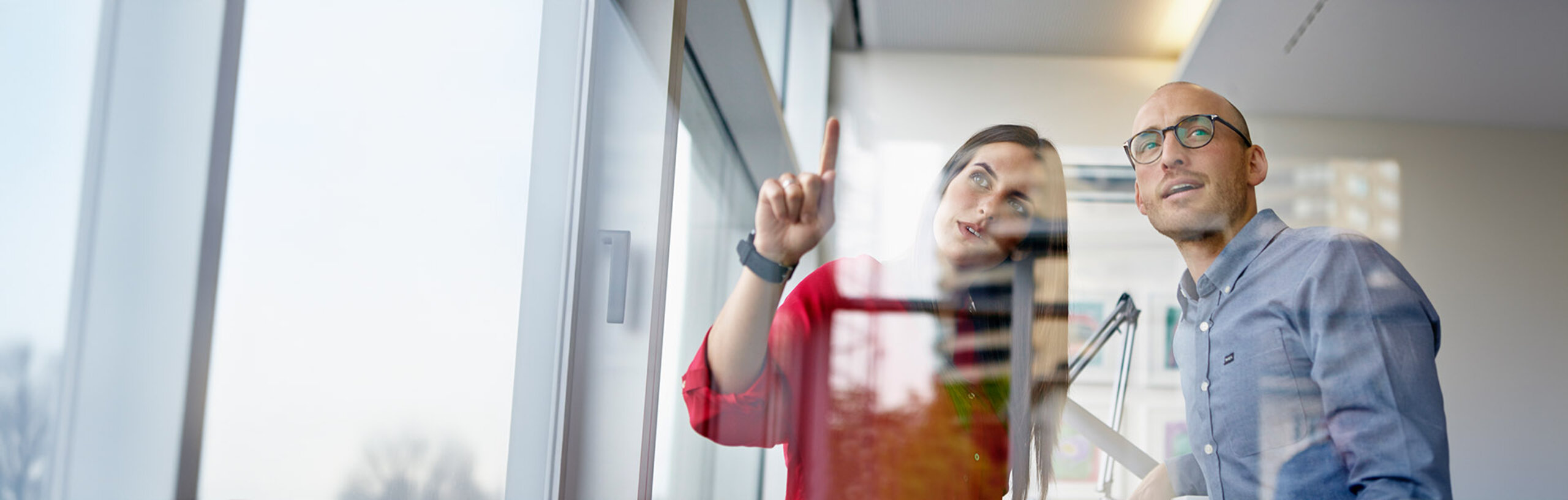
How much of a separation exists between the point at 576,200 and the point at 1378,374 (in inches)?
28.1

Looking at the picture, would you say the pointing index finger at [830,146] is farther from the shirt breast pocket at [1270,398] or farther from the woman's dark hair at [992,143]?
the shirt breast pocket at [1270,398]

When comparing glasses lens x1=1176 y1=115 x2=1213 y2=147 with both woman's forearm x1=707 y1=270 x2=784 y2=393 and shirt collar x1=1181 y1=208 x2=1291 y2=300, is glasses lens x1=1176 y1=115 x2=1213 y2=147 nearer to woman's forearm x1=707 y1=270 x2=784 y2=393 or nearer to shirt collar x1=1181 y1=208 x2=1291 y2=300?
shirt collar x1=1181 y1=208 x2=1291 y2=300

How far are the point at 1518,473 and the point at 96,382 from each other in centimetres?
109

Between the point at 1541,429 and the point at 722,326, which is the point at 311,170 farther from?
the point at 1541,429

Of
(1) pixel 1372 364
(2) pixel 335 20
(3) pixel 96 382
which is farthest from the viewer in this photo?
(1) pixel 1372 364

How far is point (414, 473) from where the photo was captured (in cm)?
58

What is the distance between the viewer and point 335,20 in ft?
1.55

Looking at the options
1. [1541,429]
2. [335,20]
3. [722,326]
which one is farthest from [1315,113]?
[335,20]

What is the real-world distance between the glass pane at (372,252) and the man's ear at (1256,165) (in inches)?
26.7

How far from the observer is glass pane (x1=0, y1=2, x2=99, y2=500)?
1.04ft

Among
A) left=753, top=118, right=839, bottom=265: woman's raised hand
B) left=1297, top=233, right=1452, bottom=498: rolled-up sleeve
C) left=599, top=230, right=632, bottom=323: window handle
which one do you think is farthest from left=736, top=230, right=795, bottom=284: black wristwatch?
left=1297, top=233, right=1452, bottom=498: rolled-up sleeve

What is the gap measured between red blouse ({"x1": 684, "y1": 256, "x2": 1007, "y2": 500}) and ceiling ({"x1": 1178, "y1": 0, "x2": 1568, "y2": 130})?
41cm

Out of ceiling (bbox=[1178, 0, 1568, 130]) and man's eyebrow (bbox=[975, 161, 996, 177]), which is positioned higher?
ceiling (bbox=[1178, 0, 1568, 130])

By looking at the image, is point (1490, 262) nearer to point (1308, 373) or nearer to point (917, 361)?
point (1308, 373)
